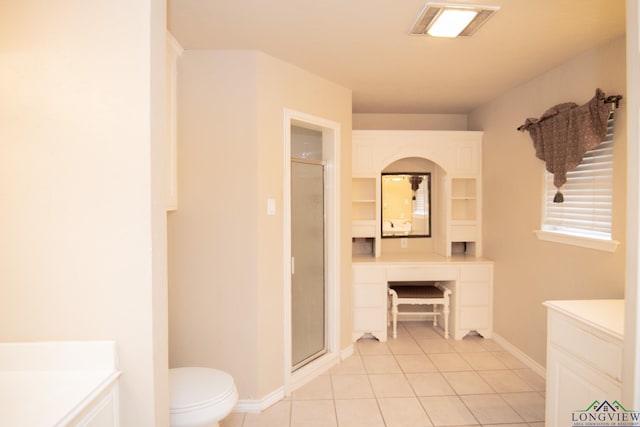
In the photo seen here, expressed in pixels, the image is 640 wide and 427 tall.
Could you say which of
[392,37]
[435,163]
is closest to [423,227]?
[435,163]

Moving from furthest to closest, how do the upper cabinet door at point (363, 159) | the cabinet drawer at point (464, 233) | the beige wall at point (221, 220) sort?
A: the cabinet drawer at point (464, 233) → the upper cabinet door at point (363, 159) → the beige wall at point (221, 220)

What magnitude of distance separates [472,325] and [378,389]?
62.0 inches

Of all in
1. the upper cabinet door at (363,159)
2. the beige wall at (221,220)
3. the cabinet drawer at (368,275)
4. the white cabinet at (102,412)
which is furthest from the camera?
the upper cabinet door at (363,159)

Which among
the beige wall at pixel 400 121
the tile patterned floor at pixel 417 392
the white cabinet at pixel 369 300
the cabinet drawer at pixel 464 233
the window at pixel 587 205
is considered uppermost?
the beige wall at pixel 400 121

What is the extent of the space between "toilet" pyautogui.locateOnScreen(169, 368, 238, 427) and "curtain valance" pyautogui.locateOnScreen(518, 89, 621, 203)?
2689mm

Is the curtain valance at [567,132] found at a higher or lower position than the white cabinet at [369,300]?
higher

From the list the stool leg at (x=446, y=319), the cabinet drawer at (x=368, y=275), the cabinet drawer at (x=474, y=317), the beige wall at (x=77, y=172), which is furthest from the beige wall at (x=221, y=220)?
the cabinet drawer at (x=474, y=317)

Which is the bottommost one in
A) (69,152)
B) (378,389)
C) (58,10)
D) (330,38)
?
(378,389)

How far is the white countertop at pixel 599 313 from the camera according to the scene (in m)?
1.66

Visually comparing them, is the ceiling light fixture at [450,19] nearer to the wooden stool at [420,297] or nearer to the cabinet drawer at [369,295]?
the cabinet drawer at [369,295]

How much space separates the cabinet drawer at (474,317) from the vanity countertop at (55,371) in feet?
11.5

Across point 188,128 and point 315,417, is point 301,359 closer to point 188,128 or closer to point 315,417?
point 315,417

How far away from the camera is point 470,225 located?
423cm

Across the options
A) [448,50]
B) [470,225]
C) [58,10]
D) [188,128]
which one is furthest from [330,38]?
[470,225]
